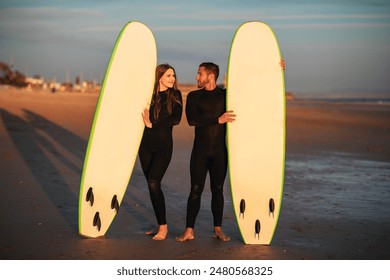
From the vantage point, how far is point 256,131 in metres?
6.00

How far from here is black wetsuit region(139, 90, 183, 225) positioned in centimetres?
574

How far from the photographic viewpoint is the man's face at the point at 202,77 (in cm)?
573

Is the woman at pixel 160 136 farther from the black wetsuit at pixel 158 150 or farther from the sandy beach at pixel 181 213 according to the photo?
the sandy beach at pixel 181 213

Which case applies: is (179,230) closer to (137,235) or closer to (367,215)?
(137,235)

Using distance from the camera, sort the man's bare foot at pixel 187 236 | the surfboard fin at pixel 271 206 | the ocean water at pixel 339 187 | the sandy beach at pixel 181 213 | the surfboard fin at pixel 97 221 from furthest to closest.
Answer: the ocean water at pixel 339 187 < the surfboard fin at pixel 271 206 < the surfboard fin at pixel 97 221 < the man's bare foot at pixel 187 236 < the sandy beach at pixel 181 213

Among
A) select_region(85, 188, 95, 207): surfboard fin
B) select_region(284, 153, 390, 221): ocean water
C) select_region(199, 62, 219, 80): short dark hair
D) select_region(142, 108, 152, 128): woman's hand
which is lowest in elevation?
select_region(284, 153, 390, 221): ocean water

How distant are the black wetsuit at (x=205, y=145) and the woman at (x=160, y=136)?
0.16m

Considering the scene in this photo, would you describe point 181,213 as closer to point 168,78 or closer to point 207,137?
point 207,137

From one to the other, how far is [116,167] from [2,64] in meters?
77.7

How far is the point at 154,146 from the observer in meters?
5.79

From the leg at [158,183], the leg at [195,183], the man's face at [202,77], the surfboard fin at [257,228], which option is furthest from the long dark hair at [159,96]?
the surfboard fin at [257,228]

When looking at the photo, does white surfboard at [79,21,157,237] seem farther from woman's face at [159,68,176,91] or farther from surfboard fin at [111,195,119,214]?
woman's face at [159,68,176,91]

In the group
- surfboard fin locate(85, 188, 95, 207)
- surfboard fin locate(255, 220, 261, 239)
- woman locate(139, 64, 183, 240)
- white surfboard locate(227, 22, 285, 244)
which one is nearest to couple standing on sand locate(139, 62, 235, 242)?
woman locate(139, 64, 183, 240)

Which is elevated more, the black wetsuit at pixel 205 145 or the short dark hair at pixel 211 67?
the short dark hair at pixel 211 67
